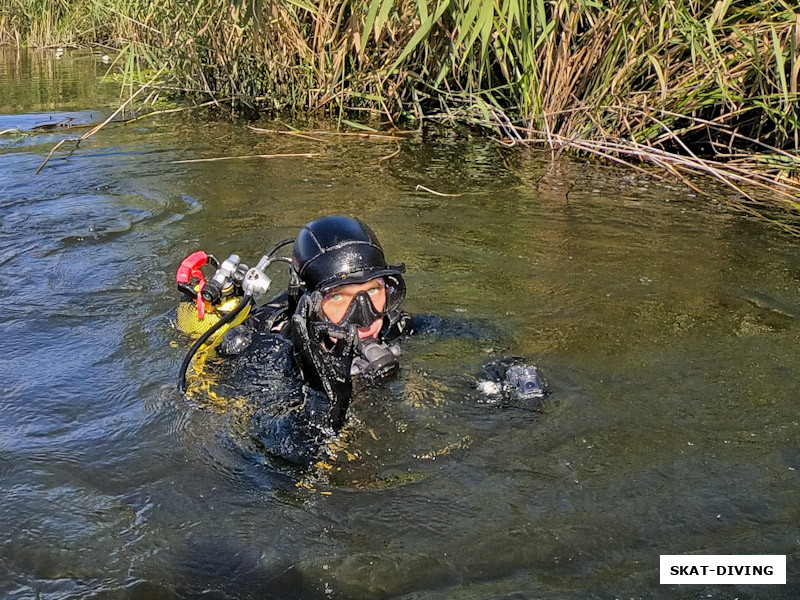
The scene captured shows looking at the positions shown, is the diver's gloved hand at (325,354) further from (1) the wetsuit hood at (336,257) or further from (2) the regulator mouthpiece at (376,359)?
(1) the wetsuit hood at (336,257)

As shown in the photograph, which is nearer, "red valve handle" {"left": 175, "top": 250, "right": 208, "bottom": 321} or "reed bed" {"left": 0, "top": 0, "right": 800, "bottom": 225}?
"red valve handle" {"left": 175, "top": 250, "right": 208, "bottom": 321}

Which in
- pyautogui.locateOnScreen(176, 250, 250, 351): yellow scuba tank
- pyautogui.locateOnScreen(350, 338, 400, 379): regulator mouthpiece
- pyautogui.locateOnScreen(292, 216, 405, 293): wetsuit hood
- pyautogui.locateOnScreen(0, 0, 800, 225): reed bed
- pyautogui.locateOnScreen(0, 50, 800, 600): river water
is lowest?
pyautogui.locateOnScreen(0, 50, 800, 600): river water

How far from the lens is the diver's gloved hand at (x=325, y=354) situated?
121 inches

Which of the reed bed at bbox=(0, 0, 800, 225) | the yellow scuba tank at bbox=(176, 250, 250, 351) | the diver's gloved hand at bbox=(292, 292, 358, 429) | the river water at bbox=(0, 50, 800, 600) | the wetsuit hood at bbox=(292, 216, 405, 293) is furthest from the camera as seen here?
the reed bed at bbox=(0, 0, 800, 225)

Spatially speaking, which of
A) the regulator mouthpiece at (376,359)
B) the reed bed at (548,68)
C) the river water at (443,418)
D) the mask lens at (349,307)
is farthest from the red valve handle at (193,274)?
the reed bed at (548,68)

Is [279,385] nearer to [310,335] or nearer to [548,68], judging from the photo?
[310,335]

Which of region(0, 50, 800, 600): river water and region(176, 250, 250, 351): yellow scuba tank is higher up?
region(176, 250, 250, 351): yellow scuba tank

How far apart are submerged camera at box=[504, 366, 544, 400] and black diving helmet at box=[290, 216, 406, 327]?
578 millimetres

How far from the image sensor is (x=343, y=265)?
3.40 m


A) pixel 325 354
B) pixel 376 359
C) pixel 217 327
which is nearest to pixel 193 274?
pixel 217 327

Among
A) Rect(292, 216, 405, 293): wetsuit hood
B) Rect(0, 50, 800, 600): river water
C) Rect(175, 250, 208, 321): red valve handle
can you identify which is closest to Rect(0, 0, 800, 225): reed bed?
Rect(0, 50, 800, 600): river water

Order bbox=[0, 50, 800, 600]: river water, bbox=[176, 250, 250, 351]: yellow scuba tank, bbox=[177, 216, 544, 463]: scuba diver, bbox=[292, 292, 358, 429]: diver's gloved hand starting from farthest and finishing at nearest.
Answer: bbox=[176, 250, 250, 351]: yellow scuba tank
bbox=[177, 216, 544, 463]: scuba diver
bbox=[292, 292, 358, 429]: diver's gloved hand
bbox=[0, 50, 800, 600]: river water

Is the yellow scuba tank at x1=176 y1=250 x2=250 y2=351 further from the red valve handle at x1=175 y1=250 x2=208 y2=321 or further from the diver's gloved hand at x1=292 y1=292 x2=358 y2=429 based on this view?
the diver's gloved hand at x1=292 y1=292 x2=358 y2=429

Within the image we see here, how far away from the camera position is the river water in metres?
2.51
